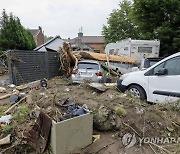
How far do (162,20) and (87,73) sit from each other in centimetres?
1016

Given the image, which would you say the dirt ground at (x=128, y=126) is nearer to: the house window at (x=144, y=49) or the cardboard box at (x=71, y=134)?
the cardboard box at (x=71, y=134)

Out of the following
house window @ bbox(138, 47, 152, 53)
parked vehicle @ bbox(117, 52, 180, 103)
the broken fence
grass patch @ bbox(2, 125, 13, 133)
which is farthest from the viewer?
house window @ bbox(138, 47, 152, 53)

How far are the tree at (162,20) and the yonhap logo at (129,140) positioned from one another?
47.1ft

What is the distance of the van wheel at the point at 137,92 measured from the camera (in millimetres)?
7390

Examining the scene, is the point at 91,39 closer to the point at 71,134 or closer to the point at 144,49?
the point at 144,49

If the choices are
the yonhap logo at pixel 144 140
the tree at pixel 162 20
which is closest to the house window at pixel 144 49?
the tree at pixel 162 20

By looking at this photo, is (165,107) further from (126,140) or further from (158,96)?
(126,140)

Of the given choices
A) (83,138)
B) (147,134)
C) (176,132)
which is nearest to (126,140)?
(147,134)

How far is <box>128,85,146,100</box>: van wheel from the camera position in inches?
291

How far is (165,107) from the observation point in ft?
19.7

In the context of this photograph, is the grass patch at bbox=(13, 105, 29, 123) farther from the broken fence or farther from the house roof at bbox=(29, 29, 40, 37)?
the house roof at bbox=(29, 29, 40, 37)

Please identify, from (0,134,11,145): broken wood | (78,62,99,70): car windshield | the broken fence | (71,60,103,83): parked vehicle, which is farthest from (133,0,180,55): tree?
(0,134,11,145): broken wood

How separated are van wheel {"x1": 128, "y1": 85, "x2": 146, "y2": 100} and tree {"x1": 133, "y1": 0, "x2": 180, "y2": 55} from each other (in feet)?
36.6

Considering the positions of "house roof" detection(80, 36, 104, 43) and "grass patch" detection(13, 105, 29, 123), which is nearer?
"grass patch" detection(13, 105, 29, 123)
